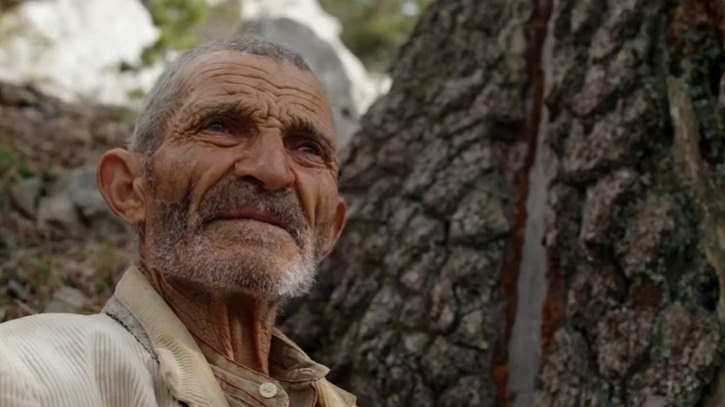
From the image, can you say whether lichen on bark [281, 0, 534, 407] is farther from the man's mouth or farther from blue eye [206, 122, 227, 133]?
blue eye [206, 122, 227, 133]

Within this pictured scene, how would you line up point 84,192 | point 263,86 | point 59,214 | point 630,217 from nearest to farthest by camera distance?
1. point 263,86
2. point 630,217
3. point 59,214
4. point 84,192

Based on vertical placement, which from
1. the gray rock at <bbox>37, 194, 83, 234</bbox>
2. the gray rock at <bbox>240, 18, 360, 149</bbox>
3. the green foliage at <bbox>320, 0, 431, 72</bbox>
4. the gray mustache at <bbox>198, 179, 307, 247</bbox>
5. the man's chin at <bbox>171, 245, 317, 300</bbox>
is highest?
the green foliage at <bbox>320, 0, 431, 72</bbox>

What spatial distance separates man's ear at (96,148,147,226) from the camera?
7.98 feet

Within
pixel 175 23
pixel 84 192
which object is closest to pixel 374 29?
pixel 175 23

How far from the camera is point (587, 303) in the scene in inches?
122

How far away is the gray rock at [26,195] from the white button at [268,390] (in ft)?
11.7

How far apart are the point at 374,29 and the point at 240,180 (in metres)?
14.8

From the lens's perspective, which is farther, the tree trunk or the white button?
the tree trunk

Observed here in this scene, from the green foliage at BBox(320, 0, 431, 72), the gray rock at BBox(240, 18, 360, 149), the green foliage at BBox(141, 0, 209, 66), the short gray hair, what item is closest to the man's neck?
the short gray hair

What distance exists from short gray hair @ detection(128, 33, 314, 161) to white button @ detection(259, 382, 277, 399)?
0.71m

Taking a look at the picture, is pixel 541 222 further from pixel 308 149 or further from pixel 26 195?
pixel 26 195

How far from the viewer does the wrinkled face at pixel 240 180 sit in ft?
7.32

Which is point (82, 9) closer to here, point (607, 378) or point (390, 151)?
point (390, 151)

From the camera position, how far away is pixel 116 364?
1.95 metres
